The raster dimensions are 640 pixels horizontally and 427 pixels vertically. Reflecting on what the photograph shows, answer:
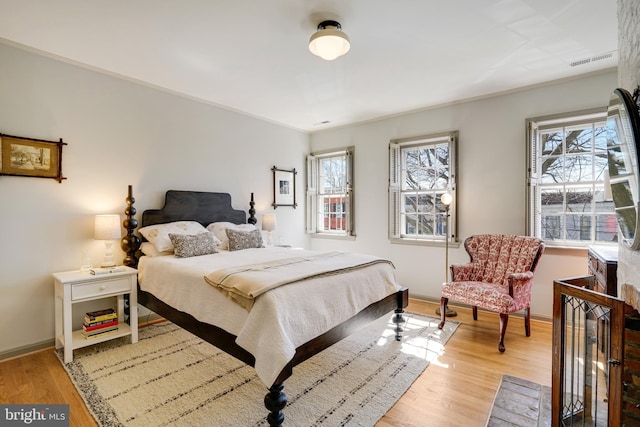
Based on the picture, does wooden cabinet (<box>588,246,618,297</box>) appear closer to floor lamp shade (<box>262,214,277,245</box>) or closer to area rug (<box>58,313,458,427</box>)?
area rug (<box>58,313,458,427</box>)

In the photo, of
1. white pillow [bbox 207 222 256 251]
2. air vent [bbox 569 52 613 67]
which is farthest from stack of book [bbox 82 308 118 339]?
air vent [bbox 569 52 613 67]

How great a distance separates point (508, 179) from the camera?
367 cm

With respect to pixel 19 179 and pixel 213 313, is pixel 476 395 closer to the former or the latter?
pixel 213 313

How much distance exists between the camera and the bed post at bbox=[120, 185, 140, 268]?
128 inches

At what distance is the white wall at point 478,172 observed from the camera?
3.38 meters

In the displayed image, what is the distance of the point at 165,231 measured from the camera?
3.34 m

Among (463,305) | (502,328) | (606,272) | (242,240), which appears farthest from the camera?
(463,305)

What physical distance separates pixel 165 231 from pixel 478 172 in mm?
3810

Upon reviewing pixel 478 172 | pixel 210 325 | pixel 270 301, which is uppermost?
pixel 478 172

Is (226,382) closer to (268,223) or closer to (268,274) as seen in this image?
(268,274)

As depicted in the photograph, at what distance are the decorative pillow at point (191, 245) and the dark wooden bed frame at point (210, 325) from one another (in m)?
0.48

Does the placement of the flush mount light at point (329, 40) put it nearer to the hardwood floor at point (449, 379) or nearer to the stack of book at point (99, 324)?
the hardwood floor at point (449, 379)

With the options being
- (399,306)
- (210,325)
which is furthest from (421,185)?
(210,325)

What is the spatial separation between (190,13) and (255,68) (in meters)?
0.93
